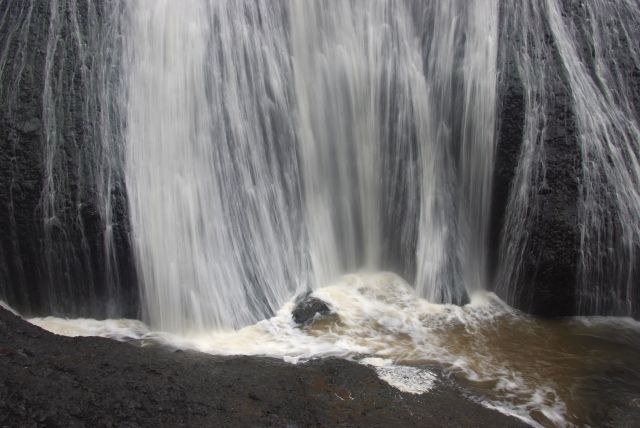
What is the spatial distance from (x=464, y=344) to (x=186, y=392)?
2.33 m

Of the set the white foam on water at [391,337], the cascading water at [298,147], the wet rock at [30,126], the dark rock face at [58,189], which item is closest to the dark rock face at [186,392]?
the white foam on water at [391,337]

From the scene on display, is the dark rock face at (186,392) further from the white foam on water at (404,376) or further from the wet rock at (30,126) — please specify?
the wet rock at (30,126)

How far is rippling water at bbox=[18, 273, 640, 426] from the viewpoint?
430cm

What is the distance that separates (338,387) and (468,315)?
183 centimetres

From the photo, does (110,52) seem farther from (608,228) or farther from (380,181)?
(608,228)

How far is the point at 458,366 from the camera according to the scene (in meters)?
4.61

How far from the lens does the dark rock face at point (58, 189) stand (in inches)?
193

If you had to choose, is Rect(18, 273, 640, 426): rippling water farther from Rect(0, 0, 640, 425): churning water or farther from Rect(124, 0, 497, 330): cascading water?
Rect(124, 0, 497, 330): cascading water

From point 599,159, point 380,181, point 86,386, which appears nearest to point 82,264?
point 86,386

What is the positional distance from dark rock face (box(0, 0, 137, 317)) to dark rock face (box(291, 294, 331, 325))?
133cm

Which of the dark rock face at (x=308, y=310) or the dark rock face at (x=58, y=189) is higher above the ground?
the dark rock face at (x=58, y=189)

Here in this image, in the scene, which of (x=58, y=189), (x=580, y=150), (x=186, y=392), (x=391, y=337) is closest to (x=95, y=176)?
(x=58, y=189)

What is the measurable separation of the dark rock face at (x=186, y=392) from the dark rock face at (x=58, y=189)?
0.70 meters

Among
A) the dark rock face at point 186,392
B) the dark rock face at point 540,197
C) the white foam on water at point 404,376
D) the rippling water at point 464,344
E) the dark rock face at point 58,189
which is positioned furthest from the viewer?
the dark rock face at point 540,197
